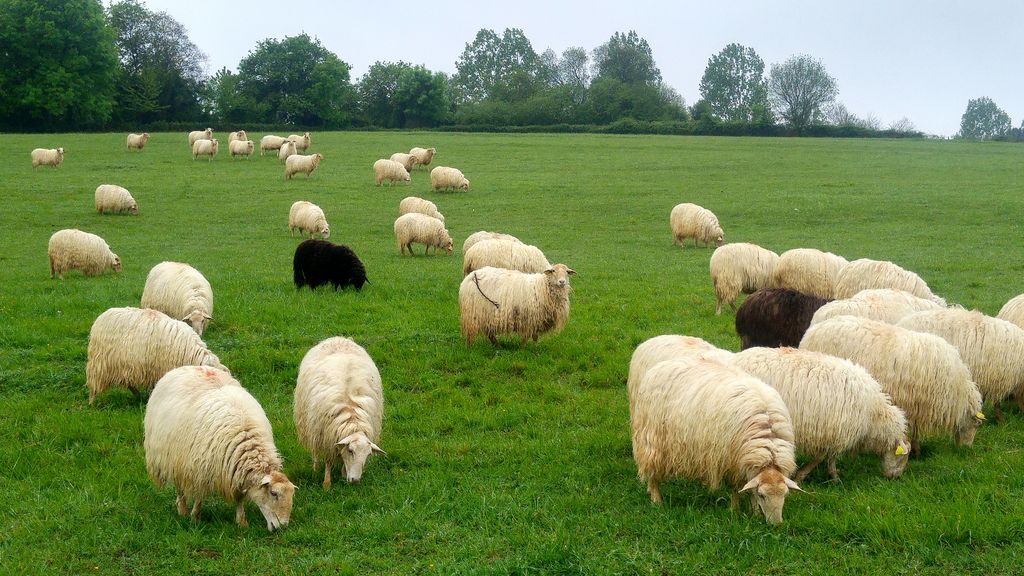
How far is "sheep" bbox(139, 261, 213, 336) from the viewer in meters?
12.3

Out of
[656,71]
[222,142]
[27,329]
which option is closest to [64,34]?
[222,142]

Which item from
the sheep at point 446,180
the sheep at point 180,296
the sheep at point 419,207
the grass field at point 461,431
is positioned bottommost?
the grass field at point 461,431

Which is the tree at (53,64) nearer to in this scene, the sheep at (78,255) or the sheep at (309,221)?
the sheep at (309,221)

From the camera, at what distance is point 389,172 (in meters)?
36.3

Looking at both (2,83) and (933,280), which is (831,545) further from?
(2,83)

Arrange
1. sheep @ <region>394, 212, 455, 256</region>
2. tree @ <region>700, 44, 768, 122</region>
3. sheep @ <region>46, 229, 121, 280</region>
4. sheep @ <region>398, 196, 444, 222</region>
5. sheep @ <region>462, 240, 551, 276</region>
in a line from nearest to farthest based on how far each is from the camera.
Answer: sheep @ <region>462, 240, 551, 276</region> → sheep @ <region>46, 229, 121, 280</region> → sheep @ <region>394, 212, 455, 256</region> → sheep @ <region>398, 196, 444, 222</region> → tree @ <region>700, 44, 768, 122</region>

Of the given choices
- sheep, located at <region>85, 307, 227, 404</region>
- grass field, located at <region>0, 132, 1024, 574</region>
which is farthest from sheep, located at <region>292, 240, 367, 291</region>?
sheep, located at <region>85, 307, 227, 404</region>

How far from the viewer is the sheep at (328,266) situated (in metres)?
16.1

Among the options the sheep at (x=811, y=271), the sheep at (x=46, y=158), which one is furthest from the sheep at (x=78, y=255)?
the sheep at (x=46, y=158)

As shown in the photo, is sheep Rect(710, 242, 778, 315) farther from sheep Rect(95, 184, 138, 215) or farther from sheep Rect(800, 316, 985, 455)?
sheep Rect(95, 184, 138, 215)

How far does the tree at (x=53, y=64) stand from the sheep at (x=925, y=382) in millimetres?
66935

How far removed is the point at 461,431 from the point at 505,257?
685cm

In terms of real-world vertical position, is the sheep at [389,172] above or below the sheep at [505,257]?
above

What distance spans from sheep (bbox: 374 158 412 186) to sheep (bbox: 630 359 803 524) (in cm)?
3024
